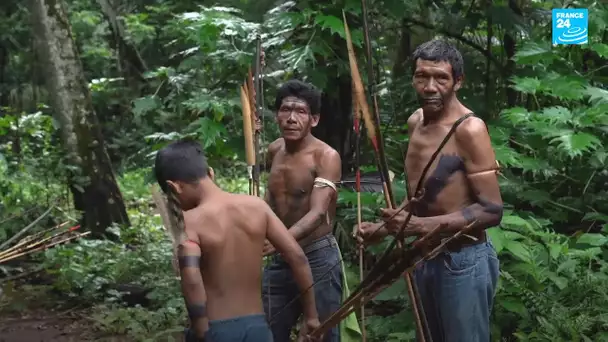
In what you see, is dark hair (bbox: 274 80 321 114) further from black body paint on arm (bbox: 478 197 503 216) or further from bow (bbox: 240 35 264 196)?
black body paint on arm (bbox: 478 197 503 216)

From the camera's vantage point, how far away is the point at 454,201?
2.55 meters

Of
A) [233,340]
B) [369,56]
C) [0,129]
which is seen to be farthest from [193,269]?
[0,129]

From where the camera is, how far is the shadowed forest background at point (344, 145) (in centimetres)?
456

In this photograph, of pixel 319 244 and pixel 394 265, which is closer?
pixel 394 265

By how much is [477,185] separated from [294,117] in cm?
113

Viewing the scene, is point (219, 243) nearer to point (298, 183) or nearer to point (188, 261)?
point (188, 261)

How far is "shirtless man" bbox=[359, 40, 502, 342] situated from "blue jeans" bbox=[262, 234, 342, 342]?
0.80 metres

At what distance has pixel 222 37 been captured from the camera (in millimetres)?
5059

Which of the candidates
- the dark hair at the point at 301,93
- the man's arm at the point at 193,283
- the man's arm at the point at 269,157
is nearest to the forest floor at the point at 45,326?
the man's arm at the point at 269,157

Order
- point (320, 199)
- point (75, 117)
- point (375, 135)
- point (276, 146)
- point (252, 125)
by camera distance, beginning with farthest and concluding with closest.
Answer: point (75, 117) → point (276, 146) → point (320, 199) → point (252, 125) → point (375, 135)

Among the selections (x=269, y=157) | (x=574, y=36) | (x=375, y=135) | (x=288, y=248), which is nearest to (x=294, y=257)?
(x=288, y=248)

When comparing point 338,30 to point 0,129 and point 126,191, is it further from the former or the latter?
point 126,191

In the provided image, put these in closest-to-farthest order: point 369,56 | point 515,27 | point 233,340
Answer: point 369,56 < point 233,340 < point 515,27

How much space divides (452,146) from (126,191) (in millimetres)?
11001
